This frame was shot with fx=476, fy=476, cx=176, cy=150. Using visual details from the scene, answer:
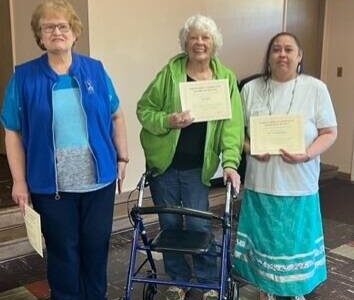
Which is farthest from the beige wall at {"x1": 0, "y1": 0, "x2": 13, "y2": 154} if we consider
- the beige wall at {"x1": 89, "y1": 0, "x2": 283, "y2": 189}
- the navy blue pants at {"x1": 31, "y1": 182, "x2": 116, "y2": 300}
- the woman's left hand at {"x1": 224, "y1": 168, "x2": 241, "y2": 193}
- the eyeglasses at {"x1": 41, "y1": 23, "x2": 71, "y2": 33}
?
the woman's left hand at {"x1": 224, "y1": 168, "x2": 241, "y2": 193}

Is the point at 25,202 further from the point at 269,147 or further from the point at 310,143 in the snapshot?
the point at 310,143

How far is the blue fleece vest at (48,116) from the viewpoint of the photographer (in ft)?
6.02

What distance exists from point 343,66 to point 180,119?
146 inches

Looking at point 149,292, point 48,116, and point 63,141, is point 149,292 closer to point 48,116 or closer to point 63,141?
point 63,141

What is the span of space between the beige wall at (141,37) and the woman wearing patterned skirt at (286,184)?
145cm

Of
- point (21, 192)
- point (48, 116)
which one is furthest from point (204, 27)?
point (21, 192)

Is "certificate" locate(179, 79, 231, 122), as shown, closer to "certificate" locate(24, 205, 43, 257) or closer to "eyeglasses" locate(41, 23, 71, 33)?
"eyeglasses" locate(41, 23, 71, 33)

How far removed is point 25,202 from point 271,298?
1375mm

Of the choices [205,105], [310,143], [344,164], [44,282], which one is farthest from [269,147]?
[344,164]

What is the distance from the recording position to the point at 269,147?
2.30 meters

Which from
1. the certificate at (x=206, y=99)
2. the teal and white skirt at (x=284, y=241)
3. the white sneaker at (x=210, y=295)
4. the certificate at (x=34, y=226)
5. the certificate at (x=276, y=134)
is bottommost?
the white sneaker at (x=210, y=295)

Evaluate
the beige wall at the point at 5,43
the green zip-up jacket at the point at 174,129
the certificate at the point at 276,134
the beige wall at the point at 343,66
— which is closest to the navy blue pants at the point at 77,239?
the green zip-up jacket at the point at 174,129

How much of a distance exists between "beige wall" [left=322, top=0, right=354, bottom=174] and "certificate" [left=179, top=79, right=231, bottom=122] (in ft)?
11.3

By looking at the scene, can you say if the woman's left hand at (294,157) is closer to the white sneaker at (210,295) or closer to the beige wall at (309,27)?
the white sneaker at (210,295)
